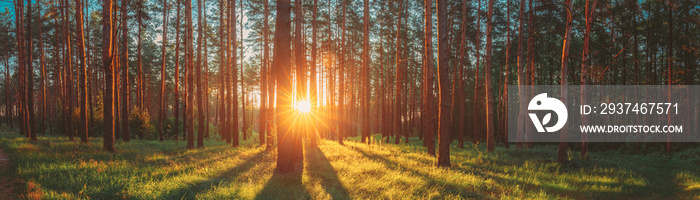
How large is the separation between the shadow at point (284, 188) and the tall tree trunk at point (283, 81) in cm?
43

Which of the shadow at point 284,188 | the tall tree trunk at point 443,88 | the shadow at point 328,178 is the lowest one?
the shadow at point 328,178

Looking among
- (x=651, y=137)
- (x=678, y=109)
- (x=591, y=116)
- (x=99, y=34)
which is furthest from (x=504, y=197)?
(x=99, y=34)

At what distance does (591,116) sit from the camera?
90.7 ft

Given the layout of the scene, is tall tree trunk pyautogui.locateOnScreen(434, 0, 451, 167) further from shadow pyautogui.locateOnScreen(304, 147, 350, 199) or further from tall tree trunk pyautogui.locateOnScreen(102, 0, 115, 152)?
tall tree trunk pyautogui.locateOnScreen(102, 0, 115, 152)

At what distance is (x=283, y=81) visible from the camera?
7.68 metres

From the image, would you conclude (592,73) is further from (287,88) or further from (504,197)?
(287,88)

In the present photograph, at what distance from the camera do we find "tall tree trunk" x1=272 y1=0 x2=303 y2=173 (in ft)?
25.2

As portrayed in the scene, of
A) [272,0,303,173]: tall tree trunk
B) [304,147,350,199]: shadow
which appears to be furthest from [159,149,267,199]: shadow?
[304,147,350,199]: shadow

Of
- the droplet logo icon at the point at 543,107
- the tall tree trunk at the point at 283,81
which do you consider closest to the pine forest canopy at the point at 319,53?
the tall tree trunk at the point at 283,81

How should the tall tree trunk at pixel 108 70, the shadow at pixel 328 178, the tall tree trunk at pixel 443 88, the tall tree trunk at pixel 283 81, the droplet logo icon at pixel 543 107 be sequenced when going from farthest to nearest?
the droplet logo icon at pixel 543 107 < the tall tree trunk at pixel 108 70 < the tall tree trunk at pixel 443 88 < the tall tree trunk at pixel 283 81 < the shadow at pixel 328 178

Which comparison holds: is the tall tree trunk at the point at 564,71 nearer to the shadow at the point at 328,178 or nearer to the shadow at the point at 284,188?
the shadow at the point at 328,178

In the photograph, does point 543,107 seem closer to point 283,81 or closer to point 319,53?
point 319,53

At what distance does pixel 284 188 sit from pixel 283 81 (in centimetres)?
271

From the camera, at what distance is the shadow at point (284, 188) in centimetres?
582
